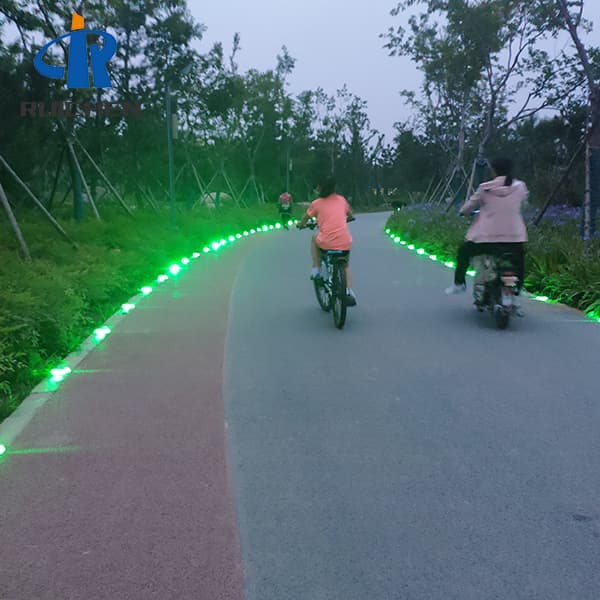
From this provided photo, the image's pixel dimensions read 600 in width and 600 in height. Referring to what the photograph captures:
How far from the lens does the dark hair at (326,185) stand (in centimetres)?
880

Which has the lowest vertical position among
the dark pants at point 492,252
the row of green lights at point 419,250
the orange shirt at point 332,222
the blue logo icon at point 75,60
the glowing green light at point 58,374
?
the row of green lights at point 419,250

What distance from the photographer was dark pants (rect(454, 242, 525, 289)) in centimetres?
794

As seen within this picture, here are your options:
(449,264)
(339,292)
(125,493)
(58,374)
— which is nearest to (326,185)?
(339,292)

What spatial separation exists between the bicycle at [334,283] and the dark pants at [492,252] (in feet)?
4.69

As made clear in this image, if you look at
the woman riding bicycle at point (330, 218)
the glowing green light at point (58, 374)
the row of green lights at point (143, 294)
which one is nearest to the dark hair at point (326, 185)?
the woman riding bicycle at point (330, 218)

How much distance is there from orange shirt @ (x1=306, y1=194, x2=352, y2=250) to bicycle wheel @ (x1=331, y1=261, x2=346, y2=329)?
1.42ft

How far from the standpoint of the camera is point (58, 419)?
4930 millimetres

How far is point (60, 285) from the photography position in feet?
26.6

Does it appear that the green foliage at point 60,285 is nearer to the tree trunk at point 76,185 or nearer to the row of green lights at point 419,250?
the tree trunk at point 76,185

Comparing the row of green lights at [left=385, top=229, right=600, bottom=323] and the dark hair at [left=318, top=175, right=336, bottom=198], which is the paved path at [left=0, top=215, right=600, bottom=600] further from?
the dark hair at [left=318, top=175, right=336, bottom=198]

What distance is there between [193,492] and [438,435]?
5.65ft

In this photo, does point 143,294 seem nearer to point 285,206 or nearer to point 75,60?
point 75,60

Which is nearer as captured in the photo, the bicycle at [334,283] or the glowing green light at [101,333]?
the glowing green light at [101,333]

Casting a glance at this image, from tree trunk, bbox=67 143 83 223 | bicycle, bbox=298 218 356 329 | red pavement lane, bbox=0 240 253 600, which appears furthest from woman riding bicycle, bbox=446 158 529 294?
tree trunk, bbox=67 143 83 223
